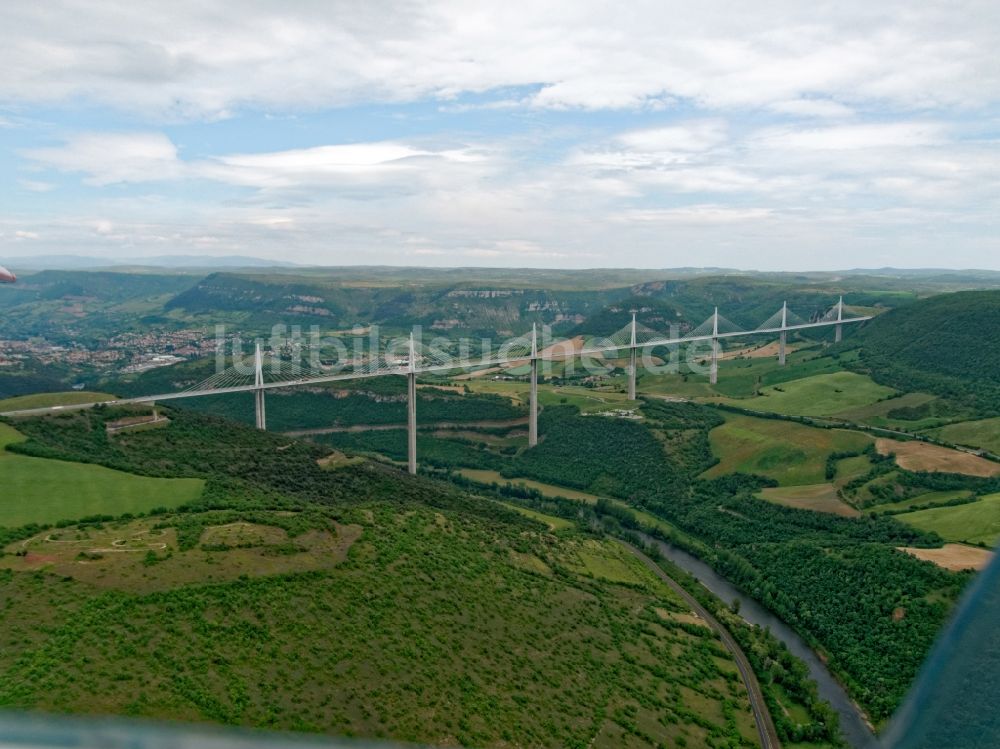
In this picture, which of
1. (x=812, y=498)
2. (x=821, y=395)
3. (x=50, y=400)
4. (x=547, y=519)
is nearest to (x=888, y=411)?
(x=821, y=395)

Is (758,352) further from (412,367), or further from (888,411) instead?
(412,367)

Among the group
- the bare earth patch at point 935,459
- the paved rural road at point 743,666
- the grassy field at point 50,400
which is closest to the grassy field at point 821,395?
the bare earth patch at point 935,459

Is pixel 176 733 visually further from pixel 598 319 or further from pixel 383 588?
pixel 598 319

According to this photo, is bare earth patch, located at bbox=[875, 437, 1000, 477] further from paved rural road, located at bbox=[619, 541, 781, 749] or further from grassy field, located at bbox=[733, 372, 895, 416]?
paved rural road, located at bbox=[619, 541, 781, 749]

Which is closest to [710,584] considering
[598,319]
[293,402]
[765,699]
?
[765,699]

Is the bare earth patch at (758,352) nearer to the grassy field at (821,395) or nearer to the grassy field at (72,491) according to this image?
the grassy field at (821,395)

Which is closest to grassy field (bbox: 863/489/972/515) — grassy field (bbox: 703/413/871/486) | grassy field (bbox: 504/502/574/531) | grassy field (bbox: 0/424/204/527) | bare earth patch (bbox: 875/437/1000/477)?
bare earth patch (bbox: 875/437/1000/477)
